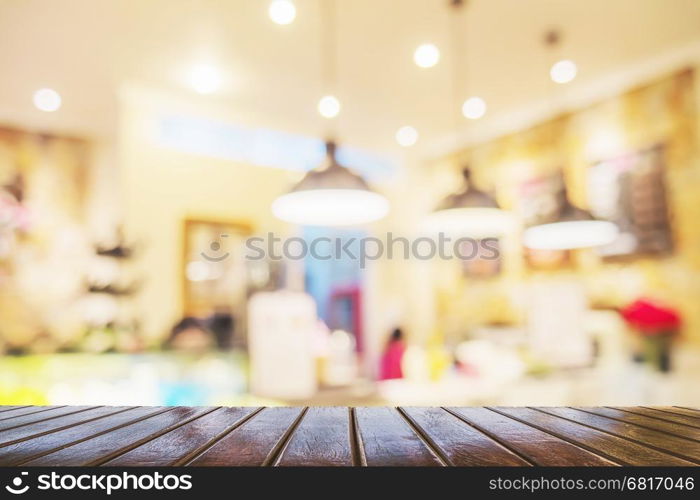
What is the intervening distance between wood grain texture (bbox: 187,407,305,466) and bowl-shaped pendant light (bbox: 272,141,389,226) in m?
1.28

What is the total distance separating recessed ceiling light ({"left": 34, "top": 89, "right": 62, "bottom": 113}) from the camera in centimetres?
506

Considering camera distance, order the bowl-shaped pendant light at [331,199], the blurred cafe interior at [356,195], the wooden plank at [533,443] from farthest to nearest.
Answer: the blurred cafe interior at [356,195] < the bowl-shaped pendant light at [331,199] < the wooden plank at [533,443]

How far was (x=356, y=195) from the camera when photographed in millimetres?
2389

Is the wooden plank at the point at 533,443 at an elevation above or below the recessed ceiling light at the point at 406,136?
below

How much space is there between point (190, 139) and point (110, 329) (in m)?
2.90

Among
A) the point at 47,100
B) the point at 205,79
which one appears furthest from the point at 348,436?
the point at 47,100

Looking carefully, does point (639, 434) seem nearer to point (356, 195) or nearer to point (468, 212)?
point (356, 195)

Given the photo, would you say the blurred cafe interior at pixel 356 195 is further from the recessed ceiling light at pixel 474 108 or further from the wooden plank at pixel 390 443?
the wooden plank at pixel 390 443

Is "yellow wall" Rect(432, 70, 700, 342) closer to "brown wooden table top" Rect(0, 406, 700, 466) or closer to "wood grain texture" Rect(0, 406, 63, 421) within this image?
"brown wooden table top" Rect(0, 406, 700, 466)

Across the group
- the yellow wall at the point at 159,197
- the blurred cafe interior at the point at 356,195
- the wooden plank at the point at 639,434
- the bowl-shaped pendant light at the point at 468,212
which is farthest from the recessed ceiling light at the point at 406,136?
the wooden plank at the point at 639,434

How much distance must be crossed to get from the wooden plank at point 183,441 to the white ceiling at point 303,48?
3277mm

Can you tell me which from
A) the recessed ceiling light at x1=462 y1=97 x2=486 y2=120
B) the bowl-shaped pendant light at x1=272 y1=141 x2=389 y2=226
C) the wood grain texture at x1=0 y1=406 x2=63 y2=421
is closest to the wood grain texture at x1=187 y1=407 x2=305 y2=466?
the wood grain texture at x1=0 y1=406 x2=63 y2=421

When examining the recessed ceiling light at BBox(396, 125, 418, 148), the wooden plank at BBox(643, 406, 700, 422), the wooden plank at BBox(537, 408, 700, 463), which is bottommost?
the wooden plank at BBox(643, 406, 700, 422)

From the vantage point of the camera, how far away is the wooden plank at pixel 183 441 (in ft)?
2.70
